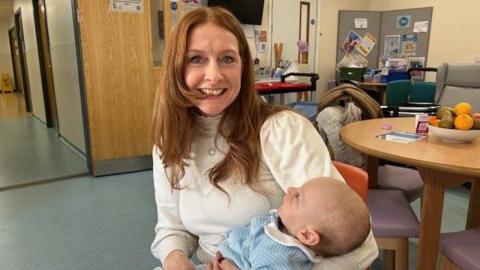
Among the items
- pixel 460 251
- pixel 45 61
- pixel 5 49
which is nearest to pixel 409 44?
pixel 460 251

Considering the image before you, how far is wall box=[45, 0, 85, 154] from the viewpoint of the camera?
3.82 meters

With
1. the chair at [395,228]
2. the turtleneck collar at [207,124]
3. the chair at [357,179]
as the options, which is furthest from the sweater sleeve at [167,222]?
the chair at [395,228]

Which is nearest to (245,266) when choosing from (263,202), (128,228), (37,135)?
(263,202)

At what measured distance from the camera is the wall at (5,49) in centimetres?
1291

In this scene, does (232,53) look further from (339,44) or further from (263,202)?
(339,44)

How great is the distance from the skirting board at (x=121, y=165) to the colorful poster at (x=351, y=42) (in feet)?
13.1

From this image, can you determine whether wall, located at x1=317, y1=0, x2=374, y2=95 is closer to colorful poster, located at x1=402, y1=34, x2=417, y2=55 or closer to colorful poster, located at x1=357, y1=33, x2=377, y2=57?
colorful poster, located at x1=357, y1=33, x2=377, y2=57

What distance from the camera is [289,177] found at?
0.96 m

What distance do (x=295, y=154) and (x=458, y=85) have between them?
3189 millimetres

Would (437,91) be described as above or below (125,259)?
above

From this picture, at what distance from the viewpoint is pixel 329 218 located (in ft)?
2.72

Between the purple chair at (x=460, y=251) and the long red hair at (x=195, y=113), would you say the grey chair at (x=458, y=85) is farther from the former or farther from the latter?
the long red hair at (x=195, y=113)

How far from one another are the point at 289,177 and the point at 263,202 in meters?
0.10

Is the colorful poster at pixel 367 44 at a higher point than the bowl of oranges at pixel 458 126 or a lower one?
higher
